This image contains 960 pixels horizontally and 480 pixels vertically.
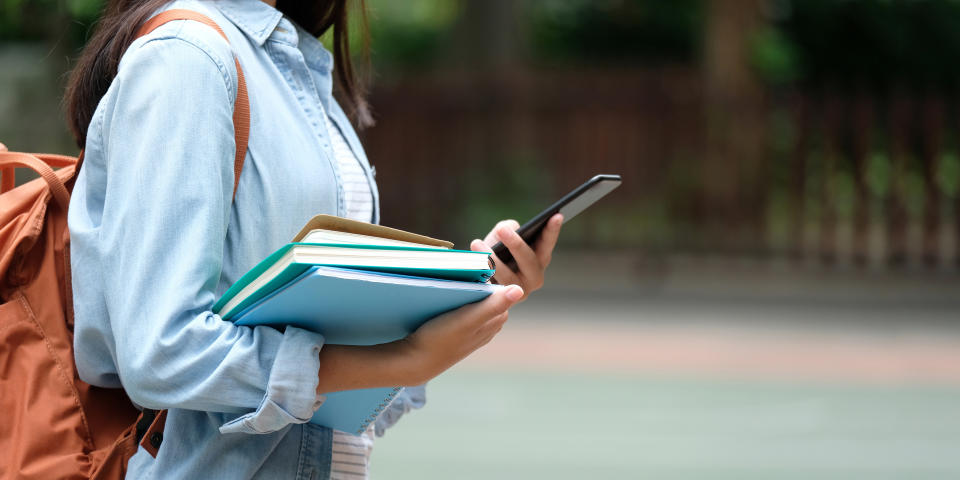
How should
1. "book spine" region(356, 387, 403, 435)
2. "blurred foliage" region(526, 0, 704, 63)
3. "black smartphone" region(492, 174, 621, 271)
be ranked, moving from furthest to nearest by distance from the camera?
1. "blurred foliage" region(526, 0, 704, 63)
2. "black smartphone" region(492, 174, 621, 271)
3. "book spine" region(356, 387, 403, 435)

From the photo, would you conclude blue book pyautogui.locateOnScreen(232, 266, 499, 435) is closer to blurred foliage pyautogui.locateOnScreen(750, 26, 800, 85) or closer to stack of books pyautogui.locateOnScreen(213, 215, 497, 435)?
stack of books pyautogui.locateOnScreen(213, 215, 497, 435)

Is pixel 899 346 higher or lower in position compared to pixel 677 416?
higher

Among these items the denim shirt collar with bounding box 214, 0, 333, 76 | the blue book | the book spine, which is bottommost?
the book spine

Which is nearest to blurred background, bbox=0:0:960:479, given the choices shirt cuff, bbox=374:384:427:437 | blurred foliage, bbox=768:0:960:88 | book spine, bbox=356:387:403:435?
blurred foliage, bbox=768:0:960:88

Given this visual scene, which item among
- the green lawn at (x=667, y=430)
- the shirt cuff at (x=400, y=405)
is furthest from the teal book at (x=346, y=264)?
the green lawn at (x=667, y=430)

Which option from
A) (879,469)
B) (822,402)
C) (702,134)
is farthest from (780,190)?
(879,469)

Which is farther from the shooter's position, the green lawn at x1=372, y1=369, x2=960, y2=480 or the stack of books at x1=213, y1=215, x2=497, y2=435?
the green lawn at x1=372, y1=369, x2=960, y2=480

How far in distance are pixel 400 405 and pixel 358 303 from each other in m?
0.64

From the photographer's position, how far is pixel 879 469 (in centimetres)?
613

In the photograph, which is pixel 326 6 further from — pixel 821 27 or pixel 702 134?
pixel 821 27

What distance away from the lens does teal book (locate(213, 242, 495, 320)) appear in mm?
1320

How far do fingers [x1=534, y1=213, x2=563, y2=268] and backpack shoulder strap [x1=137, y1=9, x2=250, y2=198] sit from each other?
0.50m

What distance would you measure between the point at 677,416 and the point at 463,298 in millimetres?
6049

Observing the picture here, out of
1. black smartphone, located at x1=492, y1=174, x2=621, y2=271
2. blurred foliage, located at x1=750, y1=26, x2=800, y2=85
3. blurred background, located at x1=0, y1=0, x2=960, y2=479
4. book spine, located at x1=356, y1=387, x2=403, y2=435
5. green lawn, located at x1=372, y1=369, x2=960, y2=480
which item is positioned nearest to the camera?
book spine, located at x1=356, y1=387, x2=403, y2=435
